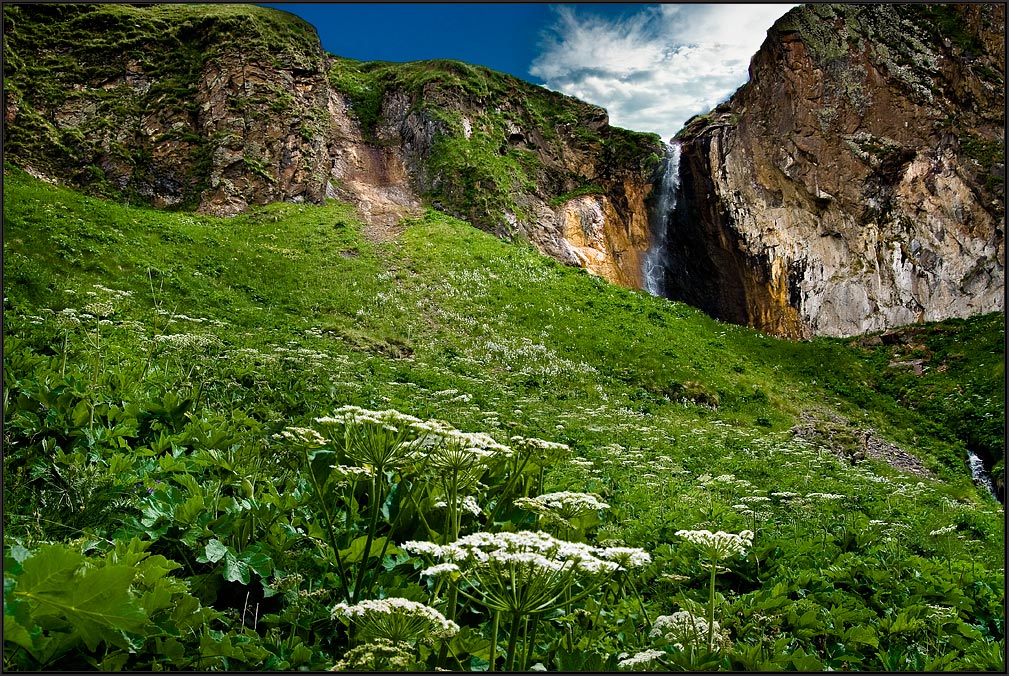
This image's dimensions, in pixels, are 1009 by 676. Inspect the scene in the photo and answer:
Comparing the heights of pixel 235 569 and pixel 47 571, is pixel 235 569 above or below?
below

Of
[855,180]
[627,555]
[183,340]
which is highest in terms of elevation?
[855,180]

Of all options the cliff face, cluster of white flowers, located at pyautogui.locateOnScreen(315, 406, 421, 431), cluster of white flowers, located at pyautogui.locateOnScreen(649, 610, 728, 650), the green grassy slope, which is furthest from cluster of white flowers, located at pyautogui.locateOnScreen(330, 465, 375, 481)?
the cliff face

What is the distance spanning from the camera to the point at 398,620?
3.06m

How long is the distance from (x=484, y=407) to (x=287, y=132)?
3428 cm

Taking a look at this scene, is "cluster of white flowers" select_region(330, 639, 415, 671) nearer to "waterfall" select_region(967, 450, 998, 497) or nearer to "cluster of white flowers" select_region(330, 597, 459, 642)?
"cluster of white flowers" select_region(330, 597, 459, 642)

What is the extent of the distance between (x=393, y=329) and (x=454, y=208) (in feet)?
75.7

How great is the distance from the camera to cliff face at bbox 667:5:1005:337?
42.9 m

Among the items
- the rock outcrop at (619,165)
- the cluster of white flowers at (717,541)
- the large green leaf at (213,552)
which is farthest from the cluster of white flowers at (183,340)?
the rock outcrop at (619,165)

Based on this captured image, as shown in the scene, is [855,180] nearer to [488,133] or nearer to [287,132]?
[488,133]

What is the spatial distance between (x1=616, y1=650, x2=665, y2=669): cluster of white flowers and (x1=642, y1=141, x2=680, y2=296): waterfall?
49.6 meters

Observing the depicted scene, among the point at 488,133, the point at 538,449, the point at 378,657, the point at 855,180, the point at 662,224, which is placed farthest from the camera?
the point at 662,224

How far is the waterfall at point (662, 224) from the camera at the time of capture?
171 feet

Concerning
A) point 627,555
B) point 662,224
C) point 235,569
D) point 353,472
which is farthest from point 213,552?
point 662,224

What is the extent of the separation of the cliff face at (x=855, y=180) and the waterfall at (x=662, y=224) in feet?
4.24
